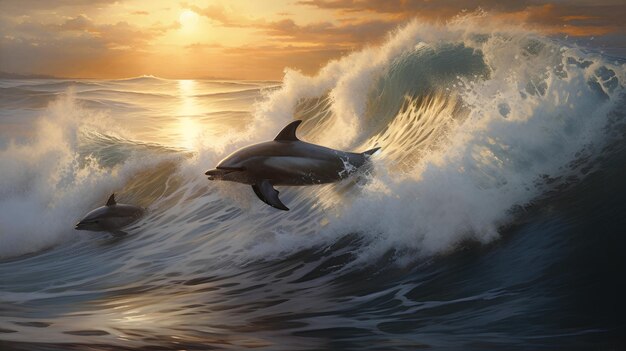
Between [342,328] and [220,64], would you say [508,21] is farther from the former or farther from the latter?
[342,328]

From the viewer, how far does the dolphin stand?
4.74 meters

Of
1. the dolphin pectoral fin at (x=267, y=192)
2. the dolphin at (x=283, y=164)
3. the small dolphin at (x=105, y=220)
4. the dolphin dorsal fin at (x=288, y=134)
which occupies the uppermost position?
the dolphin dorsal fin at (x=288, y=134)

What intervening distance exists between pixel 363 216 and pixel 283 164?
0.82 meters

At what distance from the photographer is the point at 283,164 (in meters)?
4.75

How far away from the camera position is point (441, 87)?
633 cm

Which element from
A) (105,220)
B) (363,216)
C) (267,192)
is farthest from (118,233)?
(363,216)

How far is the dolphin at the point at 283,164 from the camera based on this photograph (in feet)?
15.5

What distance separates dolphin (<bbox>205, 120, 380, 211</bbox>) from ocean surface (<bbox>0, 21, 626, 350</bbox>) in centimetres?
39

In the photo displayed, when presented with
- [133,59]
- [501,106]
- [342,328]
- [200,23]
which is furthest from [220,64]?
[342,328]

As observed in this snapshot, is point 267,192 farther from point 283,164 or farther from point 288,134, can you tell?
point 288,134

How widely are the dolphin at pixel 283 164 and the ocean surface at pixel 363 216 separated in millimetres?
390

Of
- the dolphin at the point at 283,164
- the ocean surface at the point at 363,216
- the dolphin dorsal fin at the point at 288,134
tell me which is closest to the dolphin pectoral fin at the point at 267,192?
the dolphin at the point at 283,164

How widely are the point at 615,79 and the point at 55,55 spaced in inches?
230

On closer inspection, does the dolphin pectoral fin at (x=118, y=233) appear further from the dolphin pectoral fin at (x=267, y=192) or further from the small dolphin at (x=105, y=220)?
the dolphin pectoral fin at (x=267, y=192)
